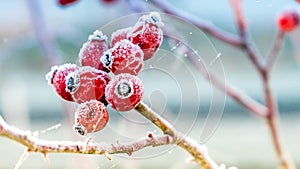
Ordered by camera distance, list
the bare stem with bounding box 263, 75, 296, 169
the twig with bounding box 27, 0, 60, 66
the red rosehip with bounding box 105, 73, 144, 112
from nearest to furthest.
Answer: the red rosehip with bounding box 105, 73, 144, 112, the bare stem with bounding box 263, 75, 296, 169, the twig with bounding box 27, 0, 60, 66

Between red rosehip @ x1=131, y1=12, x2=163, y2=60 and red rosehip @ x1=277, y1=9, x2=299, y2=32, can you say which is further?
red rosehip @ x1=277, y1=9, x2=299, y2=32

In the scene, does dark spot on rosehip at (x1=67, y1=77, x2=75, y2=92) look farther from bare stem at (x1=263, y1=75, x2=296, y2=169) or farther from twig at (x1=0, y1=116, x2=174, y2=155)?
bare stem at (x1=263, y1=75, x2=296, y2=169)

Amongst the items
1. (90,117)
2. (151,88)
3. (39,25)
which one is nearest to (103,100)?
(90,117)

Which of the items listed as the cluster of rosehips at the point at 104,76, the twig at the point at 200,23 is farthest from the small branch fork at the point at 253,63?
the cluster of rosehips at the point at 104,76

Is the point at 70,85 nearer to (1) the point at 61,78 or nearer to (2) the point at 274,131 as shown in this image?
(1) the point at 61,78

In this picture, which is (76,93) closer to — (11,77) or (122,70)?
(122,70)

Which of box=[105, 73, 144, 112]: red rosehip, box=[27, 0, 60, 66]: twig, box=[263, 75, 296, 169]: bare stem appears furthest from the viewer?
box=[27, 0, 60, 66]: twig

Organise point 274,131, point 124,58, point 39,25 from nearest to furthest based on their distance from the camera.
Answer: point 124,58 → point 274,131 → point 39,25

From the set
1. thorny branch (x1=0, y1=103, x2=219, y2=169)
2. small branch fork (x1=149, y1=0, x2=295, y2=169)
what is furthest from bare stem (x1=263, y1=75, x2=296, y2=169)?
thorny branch (x1=0, y1=103, x2=219, y2=169)
